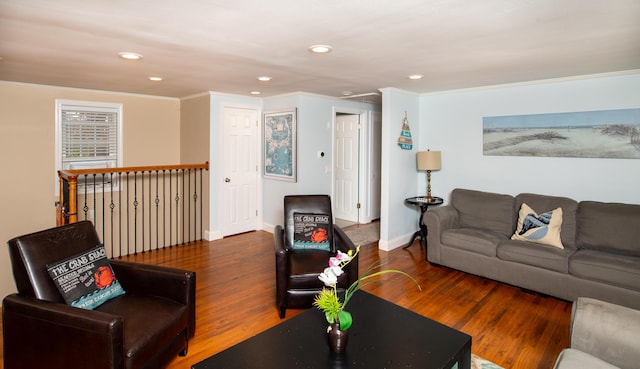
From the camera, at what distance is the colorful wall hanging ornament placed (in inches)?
194

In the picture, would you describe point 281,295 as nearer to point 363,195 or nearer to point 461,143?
point 461,143

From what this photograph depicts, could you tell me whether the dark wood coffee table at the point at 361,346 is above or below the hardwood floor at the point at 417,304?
above

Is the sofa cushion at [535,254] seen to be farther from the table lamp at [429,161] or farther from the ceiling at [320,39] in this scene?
the ceiling at [320,39]

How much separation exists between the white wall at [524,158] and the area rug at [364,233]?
1082 mm

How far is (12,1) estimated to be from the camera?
1941 millimetres

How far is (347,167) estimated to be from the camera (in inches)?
260

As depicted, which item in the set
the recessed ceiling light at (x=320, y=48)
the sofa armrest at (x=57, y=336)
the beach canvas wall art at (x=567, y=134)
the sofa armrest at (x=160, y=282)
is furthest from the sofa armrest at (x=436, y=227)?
the sofa armrest at (x=57, y=336)

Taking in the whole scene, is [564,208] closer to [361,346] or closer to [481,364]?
[481,364]

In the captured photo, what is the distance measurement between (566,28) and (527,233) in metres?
2.09

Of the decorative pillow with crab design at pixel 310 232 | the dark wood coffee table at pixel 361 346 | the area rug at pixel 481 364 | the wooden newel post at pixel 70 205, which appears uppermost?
the wooden newel post at pixel 70 205

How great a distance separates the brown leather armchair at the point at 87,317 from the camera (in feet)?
6.09

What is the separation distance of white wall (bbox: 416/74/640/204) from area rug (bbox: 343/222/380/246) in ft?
3.55

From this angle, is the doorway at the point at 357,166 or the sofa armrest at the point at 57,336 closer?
the sofa armrest at the point at 57,336

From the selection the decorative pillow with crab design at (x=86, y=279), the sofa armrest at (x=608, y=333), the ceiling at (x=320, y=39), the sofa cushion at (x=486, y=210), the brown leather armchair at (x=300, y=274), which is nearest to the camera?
the sofa armrest at (x=608, y=333)
